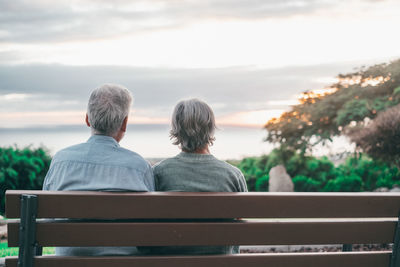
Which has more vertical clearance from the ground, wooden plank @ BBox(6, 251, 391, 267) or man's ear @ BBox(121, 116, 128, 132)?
man's ear @ BBox(121, 116, 128, 132)

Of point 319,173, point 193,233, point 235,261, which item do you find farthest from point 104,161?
point 319,173

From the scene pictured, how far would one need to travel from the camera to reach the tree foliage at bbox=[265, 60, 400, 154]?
51.6 ft

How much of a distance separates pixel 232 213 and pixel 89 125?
1037 mm

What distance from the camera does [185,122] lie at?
9.56 ft

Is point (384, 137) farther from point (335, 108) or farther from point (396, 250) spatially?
point (396, 250)

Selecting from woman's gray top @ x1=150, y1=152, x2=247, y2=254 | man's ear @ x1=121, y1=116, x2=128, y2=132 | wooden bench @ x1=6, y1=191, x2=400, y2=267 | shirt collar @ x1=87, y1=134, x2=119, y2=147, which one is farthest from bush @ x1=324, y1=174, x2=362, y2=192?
shirt collar @ x1=87, y1=134, x2=119, y2=147

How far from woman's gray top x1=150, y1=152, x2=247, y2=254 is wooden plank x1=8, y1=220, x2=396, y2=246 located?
24 cm

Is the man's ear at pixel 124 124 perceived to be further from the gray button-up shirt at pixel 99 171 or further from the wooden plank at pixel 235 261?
the wooden plank at pixel 235 261

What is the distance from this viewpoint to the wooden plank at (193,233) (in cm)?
251

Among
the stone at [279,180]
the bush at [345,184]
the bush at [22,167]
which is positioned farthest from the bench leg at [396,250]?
the bush at [345,184]

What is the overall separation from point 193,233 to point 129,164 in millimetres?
543

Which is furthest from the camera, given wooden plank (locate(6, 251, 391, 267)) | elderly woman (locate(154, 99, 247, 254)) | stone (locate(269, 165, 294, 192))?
stone (locate(269, 165, 294, 192))

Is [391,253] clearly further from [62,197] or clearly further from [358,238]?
[62,197]

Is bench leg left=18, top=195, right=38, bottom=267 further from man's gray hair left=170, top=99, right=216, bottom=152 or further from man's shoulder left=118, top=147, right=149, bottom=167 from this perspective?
man's gray hair left=170, top=99, right=216, bottom=152
